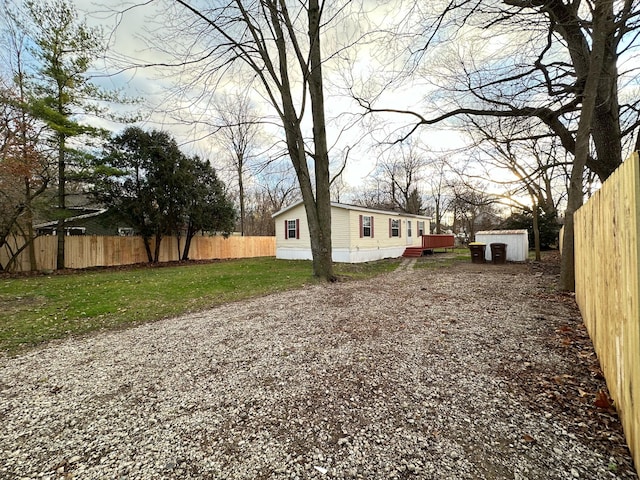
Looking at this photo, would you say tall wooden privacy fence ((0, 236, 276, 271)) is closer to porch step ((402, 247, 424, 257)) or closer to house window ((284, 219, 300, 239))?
house window ((284, 219, 300, 239))

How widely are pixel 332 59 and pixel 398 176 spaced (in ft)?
84.8

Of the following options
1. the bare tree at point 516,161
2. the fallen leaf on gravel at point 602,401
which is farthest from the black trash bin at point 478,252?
the fallen leaf on gravel at point 602,401

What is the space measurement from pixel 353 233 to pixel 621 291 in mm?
12691

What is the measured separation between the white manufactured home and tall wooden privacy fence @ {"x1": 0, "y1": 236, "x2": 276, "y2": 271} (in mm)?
5266

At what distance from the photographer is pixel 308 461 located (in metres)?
1.79

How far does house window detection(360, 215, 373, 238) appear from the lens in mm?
15297

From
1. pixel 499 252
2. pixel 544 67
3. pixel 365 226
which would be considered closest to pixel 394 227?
pixel 365 226

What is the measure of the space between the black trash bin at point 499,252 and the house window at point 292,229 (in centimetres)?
1004

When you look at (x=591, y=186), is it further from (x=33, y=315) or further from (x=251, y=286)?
(x=33, y=315)

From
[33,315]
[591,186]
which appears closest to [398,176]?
[591,186]

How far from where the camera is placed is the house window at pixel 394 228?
58.5 feet

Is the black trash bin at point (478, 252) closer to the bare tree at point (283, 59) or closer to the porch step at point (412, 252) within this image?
the porch step at point (412, 252)

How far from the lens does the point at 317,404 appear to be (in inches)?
94.3

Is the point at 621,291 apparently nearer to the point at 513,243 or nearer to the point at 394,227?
the point at 513,243
